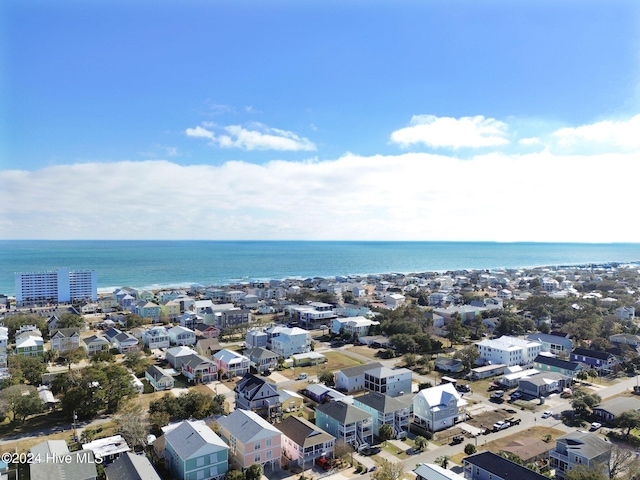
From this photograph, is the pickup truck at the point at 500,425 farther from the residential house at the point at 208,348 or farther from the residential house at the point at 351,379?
the residential house at the point at 208,348

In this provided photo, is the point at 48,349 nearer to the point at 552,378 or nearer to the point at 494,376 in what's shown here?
the point at 494,376

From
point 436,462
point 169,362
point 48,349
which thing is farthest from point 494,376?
point 48,349

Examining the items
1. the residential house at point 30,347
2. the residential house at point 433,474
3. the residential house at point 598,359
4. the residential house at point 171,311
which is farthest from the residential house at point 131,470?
the residential house at point 171,311

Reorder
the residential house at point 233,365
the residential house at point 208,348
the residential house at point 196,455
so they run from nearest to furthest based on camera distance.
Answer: the residential house at point 196,455 < the residential house at point 233,365 < the residential house at point 208,348

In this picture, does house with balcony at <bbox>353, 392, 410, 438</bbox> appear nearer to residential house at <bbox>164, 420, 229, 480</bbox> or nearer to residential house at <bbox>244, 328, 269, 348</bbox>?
residential house at <bbox>164, 420, 229, 480</bbox>

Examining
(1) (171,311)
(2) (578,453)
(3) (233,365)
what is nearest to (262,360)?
(3) (233,365)

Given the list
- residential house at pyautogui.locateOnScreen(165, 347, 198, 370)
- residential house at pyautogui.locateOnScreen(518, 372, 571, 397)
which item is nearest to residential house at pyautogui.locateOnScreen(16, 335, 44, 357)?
residential house at pyautogui.locateOnScreen(165, 347, 198, 370)

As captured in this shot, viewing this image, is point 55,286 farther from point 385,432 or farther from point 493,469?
point 493,469
